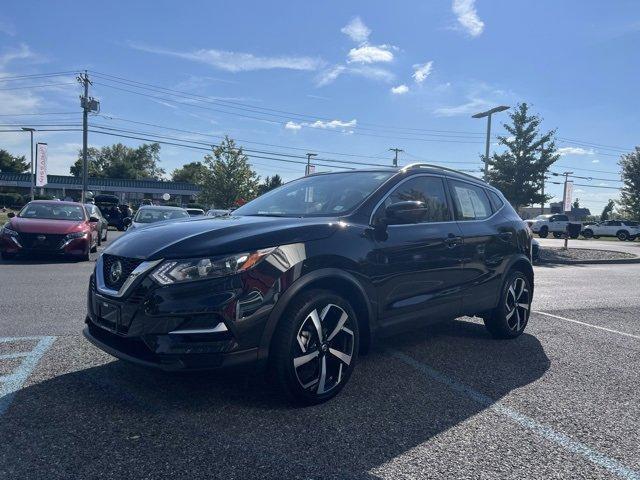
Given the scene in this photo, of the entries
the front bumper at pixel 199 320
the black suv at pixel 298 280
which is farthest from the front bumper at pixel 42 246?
the front bumper at pixel 199 320

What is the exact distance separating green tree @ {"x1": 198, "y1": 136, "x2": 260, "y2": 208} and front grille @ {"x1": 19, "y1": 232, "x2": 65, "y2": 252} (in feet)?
128

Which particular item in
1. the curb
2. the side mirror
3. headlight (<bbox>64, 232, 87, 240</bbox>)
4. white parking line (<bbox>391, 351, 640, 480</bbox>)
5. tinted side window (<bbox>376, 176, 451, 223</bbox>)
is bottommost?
the curb

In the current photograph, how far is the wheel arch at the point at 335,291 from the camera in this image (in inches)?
121

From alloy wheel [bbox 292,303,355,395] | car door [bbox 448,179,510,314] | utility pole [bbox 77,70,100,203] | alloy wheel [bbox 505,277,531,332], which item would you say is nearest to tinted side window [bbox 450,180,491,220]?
car door [bbox 448,179,510,314]

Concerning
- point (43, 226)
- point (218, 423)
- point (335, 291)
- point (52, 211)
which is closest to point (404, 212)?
point (335, 291)

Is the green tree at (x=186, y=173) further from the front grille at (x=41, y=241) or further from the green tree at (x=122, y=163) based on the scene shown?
the front grille at (x=41, y=241)

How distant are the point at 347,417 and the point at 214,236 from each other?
4.72 ft

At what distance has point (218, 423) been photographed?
302cm

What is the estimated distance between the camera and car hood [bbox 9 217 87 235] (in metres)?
10.8

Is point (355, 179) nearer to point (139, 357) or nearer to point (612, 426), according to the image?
point (139, 357)

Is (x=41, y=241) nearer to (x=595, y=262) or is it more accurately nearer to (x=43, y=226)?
(x=43, y=226)

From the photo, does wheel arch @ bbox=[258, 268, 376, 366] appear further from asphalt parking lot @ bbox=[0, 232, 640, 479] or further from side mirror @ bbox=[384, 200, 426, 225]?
side mirror @ bbox=[384, 200, 426, 225]

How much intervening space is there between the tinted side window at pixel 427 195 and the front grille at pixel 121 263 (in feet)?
6.64

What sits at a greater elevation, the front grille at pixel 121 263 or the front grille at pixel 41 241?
the front grille at pixel 121 263
